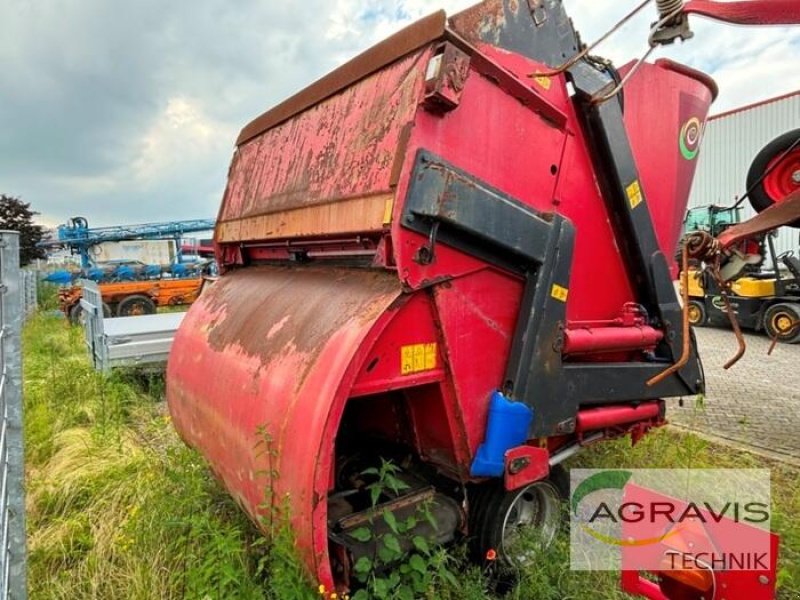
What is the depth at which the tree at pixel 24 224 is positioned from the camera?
67.4 ft

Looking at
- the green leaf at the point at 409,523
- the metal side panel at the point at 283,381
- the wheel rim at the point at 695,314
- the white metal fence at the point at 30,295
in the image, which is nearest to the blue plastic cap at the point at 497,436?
the green leaf at the point at 409,523

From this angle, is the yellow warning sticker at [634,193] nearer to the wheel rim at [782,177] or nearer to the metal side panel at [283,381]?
the wheel rim at [782,177]

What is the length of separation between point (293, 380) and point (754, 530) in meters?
1.59

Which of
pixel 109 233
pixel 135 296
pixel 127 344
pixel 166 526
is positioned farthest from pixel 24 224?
pixel 166 526

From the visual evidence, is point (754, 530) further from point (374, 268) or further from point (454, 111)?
point (454, 111)

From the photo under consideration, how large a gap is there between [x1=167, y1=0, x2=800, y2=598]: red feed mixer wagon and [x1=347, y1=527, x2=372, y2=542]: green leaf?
3 cm

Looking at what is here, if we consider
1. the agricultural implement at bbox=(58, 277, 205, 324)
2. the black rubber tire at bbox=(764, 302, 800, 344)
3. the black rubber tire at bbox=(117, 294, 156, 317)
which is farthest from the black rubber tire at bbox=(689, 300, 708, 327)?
the black rubber tire at bbox=(117, 294, 156, 317)

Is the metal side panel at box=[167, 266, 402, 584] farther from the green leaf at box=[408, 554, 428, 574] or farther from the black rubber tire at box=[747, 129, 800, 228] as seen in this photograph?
the black rubber tire at box=[747, 129, 800, 228]

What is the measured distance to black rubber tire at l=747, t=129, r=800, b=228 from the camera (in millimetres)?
3273

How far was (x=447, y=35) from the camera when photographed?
1995 mm

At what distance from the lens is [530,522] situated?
2744 millimetres

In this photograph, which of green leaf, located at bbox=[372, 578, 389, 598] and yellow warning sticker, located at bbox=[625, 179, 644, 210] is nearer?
green leaf, located at bbox=[372, 578, 389, 598]

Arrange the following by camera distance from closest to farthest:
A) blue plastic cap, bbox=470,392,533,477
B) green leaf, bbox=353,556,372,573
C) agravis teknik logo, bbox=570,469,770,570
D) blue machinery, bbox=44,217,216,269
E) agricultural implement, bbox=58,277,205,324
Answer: agravis teknik logo, bbox=570,469,770,570, green leaf, bbox=353,556,372,573, blue plastic cap, bbox=470,392,533,477, agricultural implement, bbox=58,277,205,324, blue machinery, bbox=44,217,216,269

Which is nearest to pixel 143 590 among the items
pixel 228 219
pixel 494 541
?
pixel 494 541
